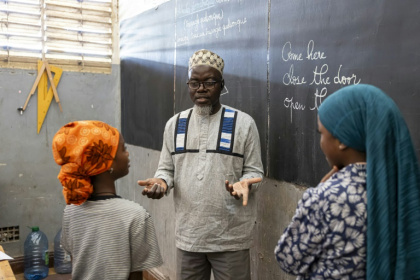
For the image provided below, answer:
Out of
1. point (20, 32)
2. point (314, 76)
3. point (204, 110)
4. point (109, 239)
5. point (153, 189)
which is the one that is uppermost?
point (20, 32)

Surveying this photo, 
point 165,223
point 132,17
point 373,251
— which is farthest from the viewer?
point 132,17

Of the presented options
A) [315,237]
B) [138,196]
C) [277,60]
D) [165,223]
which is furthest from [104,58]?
[315,237]

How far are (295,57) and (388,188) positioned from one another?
1.22 m

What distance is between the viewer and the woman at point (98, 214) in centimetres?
154

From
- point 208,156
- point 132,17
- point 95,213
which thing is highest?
point 132,17

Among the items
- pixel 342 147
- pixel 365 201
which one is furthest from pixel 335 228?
pixel 342 147

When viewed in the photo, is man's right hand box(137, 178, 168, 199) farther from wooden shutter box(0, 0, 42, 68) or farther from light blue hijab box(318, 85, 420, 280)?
wooden shutter box(0, 0, 42, 68)

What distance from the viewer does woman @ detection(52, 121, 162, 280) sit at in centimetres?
154

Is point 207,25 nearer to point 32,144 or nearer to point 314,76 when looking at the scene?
point 314,76

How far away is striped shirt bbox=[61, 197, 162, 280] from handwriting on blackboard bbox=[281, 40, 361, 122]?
41.1 inches

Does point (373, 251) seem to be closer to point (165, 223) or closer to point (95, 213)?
point (95, 213)

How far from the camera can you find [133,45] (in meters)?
4.30

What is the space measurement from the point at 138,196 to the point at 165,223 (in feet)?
2.23

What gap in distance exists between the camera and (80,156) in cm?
152
